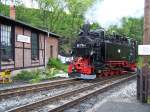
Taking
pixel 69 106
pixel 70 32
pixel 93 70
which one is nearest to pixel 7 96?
pixel 69 106

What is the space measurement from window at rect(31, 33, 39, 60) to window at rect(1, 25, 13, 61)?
4069mm

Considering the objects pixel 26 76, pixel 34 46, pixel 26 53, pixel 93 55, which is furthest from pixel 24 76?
pixel 34 46

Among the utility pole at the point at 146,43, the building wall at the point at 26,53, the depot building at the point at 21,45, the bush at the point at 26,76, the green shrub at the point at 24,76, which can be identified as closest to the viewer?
the utility pole at the point at 146,43

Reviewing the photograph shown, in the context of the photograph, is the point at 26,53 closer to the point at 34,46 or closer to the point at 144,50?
the point at 34,46

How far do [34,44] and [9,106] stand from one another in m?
17.0

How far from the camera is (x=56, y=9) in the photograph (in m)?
44.0

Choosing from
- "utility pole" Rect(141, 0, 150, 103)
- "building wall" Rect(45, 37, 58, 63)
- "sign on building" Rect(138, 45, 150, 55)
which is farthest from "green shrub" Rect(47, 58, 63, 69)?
"sign on building" Rect(138, 45, 150, 55)

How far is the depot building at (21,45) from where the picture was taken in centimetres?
2255

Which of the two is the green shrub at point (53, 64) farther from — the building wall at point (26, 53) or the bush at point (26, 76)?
the bush at point (26, 76)

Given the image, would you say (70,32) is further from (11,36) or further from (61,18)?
(11,36)

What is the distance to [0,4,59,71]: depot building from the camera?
22.5 m

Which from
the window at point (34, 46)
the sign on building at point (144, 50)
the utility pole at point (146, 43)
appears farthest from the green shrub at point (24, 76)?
the sign on building at point (144, 50)

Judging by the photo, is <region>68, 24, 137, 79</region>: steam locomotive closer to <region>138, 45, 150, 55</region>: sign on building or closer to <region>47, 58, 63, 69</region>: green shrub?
<region>47, 58, 63, 69</region>: green shrub

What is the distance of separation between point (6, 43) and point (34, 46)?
17.6 feet
